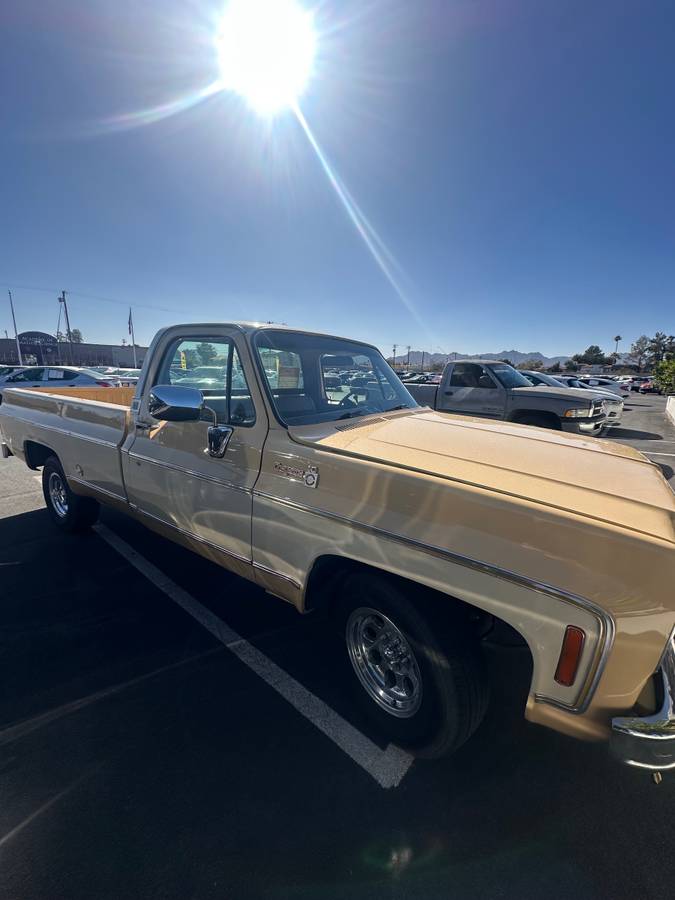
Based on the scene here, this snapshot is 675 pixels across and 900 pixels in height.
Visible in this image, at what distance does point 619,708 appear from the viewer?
1.50 m

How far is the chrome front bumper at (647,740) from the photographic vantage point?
56.8 inches

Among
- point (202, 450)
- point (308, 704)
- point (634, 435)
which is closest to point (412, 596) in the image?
point (308, 704)

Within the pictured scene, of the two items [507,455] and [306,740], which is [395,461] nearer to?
[507,455]

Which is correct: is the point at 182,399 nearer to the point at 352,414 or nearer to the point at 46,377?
the point at 352,414

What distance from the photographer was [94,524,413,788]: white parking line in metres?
2.11

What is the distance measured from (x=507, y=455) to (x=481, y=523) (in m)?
0.67

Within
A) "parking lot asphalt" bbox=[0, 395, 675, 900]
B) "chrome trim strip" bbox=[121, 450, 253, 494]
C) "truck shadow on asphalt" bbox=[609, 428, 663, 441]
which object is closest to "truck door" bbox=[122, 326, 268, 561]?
"chrome trim strip" bbox=[121, 450, 253, 494]

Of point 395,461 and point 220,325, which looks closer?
point 395,461

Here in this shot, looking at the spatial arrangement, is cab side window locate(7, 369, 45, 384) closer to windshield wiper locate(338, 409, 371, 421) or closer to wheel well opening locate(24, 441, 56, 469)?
wheel well opening locate(24, 441, 56, 469)

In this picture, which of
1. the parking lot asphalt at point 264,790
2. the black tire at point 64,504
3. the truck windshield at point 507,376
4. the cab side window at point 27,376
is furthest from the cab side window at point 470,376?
the cab side window at point 27,376

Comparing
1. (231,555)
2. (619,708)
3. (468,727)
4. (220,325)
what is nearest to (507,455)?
(619,708)

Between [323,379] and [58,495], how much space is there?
3563 mm

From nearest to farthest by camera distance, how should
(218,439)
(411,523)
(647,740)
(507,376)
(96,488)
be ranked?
(647,740) < (411,523) < (218,439) < (96,488) < (507,376)

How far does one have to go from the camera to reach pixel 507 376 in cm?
959
